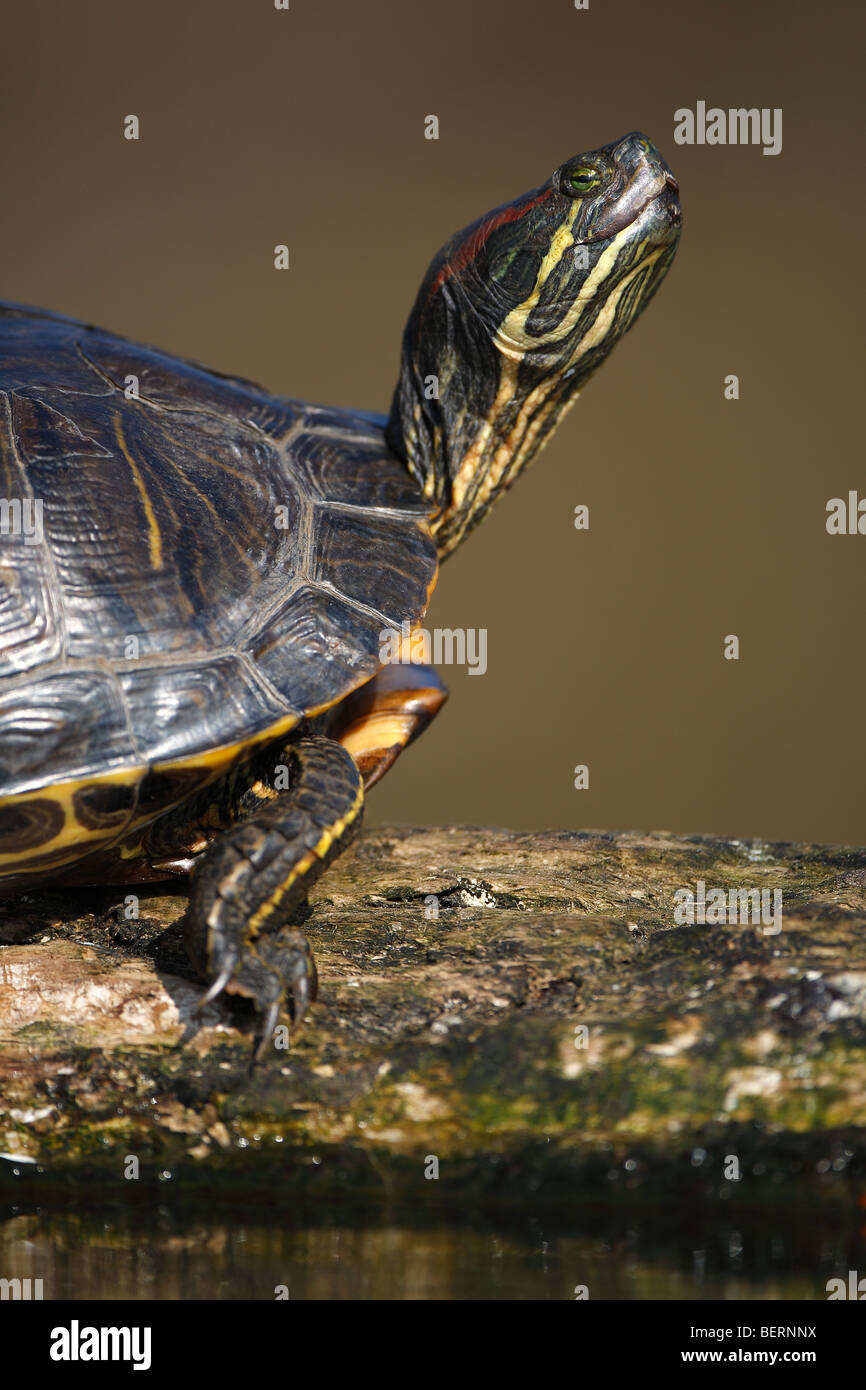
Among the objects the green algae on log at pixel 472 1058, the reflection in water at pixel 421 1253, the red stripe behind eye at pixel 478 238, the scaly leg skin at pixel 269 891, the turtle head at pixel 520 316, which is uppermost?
the red stripe behind eye at pixel 478 238

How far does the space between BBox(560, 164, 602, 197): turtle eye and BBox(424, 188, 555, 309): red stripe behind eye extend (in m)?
0.05

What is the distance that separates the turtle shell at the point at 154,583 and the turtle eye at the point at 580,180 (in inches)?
41.1

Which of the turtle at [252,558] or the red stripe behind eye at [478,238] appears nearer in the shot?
the turtle at [252,558]

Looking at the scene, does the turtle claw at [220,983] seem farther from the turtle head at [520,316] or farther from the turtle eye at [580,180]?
the turtle eye at [580,180]

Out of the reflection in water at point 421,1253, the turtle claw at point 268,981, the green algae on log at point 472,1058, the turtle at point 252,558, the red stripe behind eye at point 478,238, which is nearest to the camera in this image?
the reflection in water at point 421,1253

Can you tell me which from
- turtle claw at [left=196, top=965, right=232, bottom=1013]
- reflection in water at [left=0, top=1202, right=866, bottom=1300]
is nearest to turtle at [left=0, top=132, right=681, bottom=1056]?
turtle claw at [left=196, top=965, right=232, bottom=1013]

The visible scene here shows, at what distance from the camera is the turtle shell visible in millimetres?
2449

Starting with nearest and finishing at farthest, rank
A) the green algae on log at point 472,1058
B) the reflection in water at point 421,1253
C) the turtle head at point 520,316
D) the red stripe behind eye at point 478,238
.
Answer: the reflection in water at point 421,1253
the green algae on log at point 472,1058
the turtle head at point 520,316
the red stripe behind eye at point 478,238

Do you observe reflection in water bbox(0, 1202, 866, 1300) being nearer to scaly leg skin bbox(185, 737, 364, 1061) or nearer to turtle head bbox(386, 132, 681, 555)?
scaly leg skin bbox(185, 737, 364, 1061)

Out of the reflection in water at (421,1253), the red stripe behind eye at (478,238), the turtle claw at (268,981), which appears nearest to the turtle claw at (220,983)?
the turtle claw at (268,981)

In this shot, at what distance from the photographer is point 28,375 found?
292 centimetres

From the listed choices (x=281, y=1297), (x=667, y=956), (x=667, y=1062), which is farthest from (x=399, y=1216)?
(x=667, y=956)

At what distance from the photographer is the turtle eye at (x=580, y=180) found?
3174 millimetres

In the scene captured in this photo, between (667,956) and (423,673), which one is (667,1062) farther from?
(423,673)
